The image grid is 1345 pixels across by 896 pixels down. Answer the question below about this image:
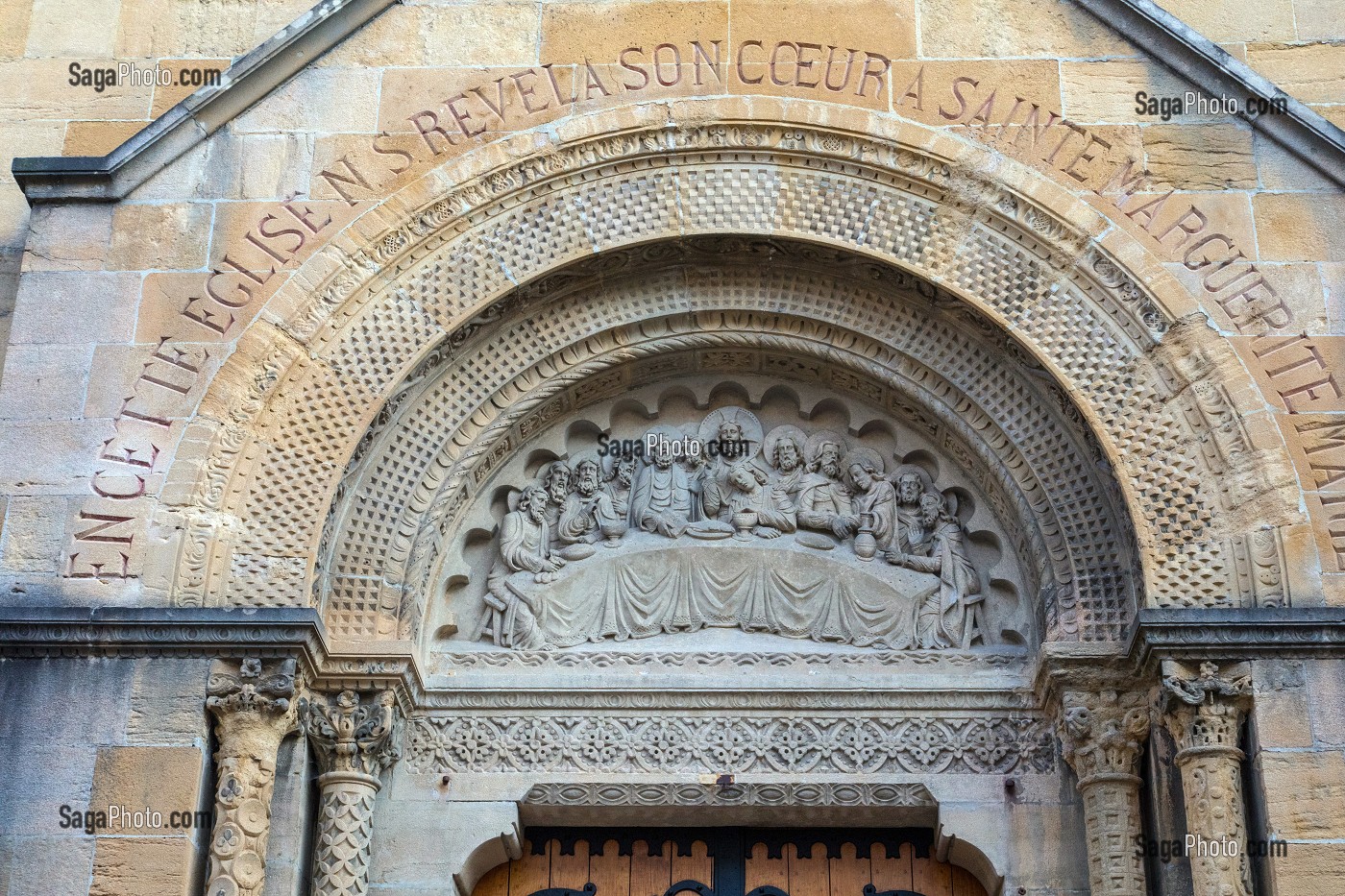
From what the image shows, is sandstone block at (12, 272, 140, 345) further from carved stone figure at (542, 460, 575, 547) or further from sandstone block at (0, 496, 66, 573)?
carved stone figure at (542, 460, 575, 547)

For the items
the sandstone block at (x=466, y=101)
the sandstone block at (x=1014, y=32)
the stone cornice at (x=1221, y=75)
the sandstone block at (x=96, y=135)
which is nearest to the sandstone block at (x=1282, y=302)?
the stone cornice at (x=1221, y=75)

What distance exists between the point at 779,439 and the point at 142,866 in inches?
185

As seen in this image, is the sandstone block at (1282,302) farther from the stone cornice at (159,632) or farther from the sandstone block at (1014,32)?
the stone cornice at (159,632)

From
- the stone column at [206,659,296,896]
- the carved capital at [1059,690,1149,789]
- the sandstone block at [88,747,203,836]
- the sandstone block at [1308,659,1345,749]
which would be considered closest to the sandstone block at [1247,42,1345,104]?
the sandstone block at [1308,659,1345,749]

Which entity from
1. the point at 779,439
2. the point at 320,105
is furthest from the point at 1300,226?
the point at 320,105

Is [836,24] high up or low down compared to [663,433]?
up

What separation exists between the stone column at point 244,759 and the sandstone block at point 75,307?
2158mm

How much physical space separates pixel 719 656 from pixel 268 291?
134 inches

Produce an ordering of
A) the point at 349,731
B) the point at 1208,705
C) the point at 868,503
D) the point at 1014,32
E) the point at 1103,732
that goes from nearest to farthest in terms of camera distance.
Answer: the point at 1208,705, the point at 1103,732, the point at 349,731, the point at 1014,32, the point at 868,503

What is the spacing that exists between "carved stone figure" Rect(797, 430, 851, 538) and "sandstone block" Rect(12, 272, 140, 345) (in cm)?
418

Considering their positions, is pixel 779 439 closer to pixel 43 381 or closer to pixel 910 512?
pixel 910 512

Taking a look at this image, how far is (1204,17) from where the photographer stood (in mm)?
11969

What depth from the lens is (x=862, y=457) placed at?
11594 mm

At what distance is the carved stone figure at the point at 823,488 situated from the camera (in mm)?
11352
